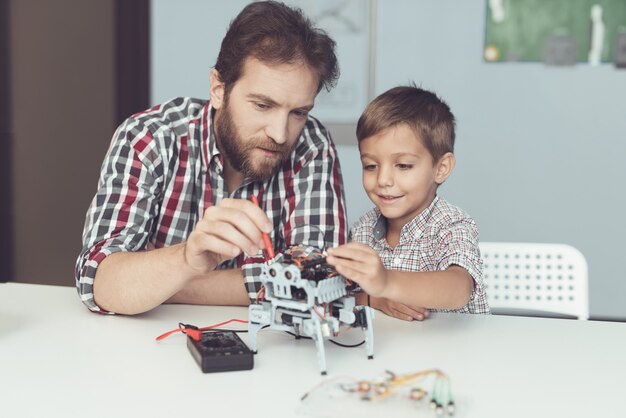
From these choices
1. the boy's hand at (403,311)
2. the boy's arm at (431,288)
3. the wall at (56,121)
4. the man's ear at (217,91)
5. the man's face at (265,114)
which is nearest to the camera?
the boy's arm at (431,288)

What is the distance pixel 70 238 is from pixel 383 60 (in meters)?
1.79

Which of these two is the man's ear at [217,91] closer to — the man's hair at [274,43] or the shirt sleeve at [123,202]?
the man's hair at [274,43]

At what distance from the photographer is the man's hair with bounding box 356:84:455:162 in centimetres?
165

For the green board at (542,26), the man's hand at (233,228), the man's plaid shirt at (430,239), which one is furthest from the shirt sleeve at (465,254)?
the green board at (542,26)

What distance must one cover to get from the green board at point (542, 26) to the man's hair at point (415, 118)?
1783mm

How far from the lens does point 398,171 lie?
1.63 m

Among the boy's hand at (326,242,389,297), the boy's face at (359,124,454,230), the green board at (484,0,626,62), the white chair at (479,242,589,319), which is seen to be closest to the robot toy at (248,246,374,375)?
the boy's hand at (326,242,389,297)

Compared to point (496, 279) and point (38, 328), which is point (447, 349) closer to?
point (496, 279)

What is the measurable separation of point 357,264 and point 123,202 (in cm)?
62

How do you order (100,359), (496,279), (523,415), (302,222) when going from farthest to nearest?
(496,279) < (302,222) < (100,359) < (523,415)

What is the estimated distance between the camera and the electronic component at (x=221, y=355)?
973 mm

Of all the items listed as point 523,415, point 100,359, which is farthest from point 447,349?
point 100,359

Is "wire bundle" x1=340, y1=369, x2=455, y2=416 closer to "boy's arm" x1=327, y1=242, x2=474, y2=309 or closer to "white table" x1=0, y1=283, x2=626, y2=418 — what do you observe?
"white table" x1=0, y1=283, x2=626, y2=418

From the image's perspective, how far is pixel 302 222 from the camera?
1.54 metres
